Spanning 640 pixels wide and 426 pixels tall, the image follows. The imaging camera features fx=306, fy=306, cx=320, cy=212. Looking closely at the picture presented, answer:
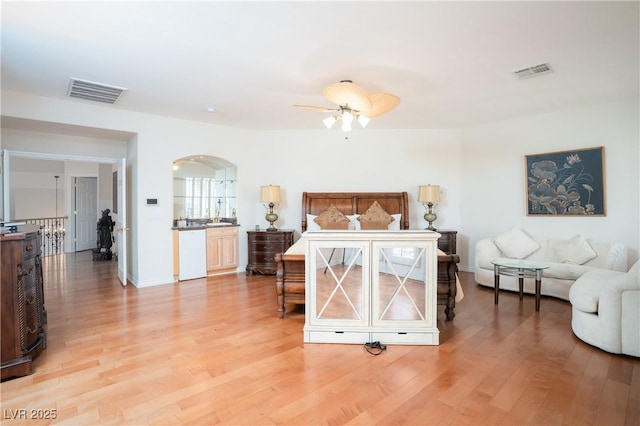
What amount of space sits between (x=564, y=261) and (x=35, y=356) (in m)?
6.44

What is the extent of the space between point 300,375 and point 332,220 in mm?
3637

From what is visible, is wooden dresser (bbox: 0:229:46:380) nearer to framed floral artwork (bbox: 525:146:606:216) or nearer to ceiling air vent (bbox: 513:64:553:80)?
ceiling air vent (bbox: 513:64:553:80)

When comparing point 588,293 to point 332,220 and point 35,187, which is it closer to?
point 332,220

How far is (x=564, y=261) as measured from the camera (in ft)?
15.0

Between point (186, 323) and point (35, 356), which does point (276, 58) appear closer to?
point (186, 323)

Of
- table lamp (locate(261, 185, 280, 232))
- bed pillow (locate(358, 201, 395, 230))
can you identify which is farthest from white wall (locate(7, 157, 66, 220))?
bed pillow (locate(358, 201, 395, 230))

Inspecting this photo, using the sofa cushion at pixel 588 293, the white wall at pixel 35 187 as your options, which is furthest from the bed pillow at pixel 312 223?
the white wall at pixel 35 187

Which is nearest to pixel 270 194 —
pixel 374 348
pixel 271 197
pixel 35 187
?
pixel 271 197

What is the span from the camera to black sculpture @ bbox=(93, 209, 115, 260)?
7469mm

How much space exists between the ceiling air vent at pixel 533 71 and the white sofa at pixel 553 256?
264 centimetres

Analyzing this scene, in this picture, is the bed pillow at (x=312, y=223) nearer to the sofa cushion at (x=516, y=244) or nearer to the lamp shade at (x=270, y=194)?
the lamp shade at (x=270, y=194)

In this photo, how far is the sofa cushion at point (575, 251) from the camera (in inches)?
173

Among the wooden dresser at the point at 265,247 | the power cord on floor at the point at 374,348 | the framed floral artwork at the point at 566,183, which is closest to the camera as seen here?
the power cord on floor at the point at 374,348

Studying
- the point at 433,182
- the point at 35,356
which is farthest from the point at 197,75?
the point at 433,182
